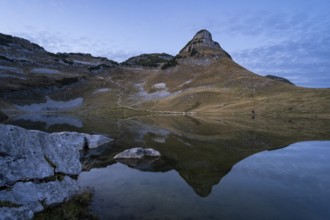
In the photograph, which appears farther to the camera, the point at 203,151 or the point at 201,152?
the point at 203,151

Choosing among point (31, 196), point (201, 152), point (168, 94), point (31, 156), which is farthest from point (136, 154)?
point (168, 94)

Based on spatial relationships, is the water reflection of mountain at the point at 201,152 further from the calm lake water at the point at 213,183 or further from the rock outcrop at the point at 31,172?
the rock outcrop at the point at 31,172

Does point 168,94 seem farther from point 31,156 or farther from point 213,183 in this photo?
point 31,156

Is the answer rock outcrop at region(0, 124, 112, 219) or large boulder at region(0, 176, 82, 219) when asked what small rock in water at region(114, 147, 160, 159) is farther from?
large boulder at region(0, 176, 82, 219)

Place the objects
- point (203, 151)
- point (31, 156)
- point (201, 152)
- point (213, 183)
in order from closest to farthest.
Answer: point (31, 156)
point (213, 183)
point (201, 152)
point (203, 151)

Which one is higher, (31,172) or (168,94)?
(168,94)

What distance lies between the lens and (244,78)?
153500mm

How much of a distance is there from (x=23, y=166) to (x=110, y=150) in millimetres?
21637

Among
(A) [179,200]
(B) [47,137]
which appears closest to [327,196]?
(A) [179,200]

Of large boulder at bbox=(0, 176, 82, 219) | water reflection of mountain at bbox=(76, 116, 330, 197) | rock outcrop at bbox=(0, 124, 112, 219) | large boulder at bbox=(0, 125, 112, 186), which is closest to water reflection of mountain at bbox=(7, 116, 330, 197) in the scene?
water reflection of mountain at bbox=(76, 116, 330, 197)

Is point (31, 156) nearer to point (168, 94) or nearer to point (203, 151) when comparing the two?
point (203, 151)

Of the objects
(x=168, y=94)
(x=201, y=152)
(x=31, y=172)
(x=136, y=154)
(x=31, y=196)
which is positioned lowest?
(x=201, y=152)

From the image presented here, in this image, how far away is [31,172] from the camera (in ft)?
53.2

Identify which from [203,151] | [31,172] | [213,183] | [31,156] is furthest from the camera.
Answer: [203,151]
